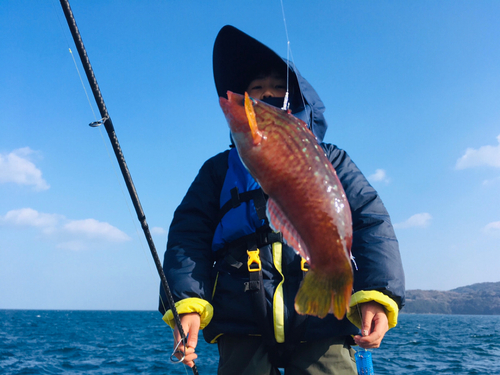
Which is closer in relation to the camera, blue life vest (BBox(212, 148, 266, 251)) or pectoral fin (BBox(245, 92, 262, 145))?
pectoral fin (BBox(245, 92, 262, 145))

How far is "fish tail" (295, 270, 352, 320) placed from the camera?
4.96 feet

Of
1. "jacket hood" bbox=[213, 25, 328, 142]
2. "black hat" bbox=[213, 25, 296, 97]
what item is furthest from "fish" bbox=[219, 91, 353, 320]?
"black hat" bbox=[213, 25, 296, 97]

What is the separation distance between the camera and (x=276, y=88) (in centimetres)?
313

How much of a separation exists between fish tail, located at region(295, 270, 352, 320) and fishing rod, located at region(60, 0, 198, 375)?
0.96m

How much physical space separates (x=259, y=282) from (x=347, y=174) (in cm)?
106

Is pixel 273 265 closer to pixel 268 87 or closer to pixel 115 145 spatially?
pixel 115 145

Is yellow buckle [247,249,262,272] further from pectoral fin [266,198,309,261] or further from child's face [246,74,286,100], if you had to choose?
child's face [246,74,286,100]

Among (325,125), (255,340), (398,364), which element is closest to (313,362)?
(255,340)

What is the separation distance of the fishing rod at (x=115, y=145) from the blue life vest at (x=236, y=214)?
46 centimetres

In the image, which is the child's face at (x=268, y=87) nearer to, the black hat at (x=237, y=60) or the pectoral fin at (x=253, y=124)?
the black hat at (x=237, y=60)

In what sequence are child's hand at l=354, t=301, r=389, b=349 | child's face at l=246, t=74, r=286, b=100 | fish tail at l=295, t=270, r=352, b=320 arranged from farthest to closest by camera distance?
child's face at l=246, t=74, r=286, b=100
child's hand at l=354, t=301, r=389, b=349
fish tail at l=295, t=270, r=352, b=320

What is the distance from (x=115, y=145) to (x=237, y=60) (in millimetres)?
1702

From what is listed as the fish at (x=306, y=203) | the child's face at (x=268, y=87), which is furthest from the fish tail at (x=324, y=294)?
the child's face at (x=268, y=87)

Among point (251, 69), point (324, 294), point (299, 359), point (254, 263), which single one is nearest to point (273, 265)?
point (254, 263)
